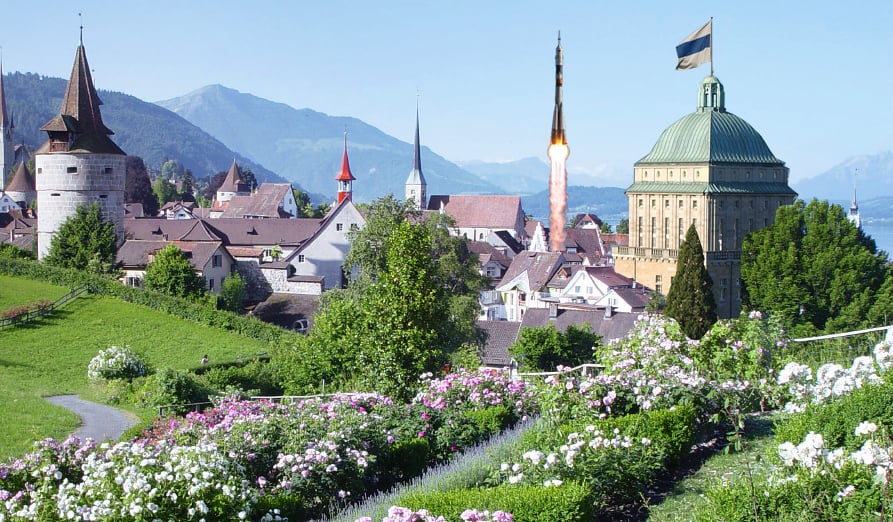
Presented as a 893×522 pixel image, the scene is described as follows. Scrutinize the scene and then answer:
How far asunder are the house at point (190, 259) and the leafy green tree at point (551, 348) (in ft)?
67.7

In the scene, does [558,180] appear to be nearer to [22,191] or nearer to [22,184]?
[22,191]

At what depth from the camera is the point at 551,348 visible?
45094mm

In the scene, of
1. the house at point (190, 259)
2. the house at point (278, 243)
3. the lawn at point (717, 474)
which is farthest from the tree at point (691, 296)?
the lawn at point (717, 474)

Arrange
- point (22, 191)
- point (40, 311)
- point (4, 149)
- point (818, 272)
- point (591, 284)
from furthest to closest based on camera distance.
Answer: point (4, 149) → point (22, 191) → point (591, 284) → point (818, 272) → point (40, 311)

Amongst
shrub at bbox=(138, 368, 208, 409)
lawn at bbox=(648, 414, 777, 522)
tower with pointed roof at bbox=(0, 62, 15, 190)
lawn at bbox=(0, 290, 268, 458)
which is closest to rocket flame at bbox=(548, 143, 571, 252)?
lawn at bbox=(0, 290, 268, 458)

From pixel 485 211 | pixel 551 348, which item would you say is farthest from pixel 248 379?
pixel 485 211

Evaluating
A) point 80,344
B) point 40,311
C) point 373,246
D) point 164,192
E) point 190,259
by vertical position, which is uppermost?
point 164,192

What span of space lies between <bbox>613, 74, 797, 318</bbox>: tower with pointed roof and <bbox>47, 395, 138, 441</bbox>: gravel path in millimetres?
53313

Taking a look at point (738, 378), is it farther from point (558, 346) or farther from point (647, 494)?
point (558, 346)

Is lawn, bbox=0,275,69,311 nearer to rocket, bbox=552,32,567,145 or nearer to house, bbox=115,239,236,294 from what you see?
house, bbox=115,239,236,294

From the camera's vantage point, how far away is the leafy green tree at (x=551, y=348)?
44500 mm

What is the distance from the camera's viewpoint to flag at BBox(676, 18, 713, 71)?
73625 millimetres

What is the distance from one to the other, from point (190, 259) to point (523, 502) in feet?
170

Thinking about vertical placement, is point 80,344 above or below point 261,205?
below
